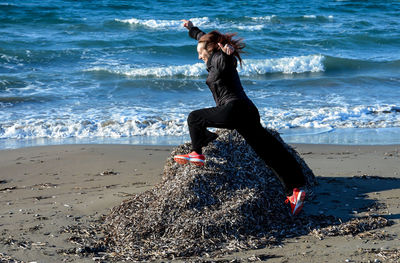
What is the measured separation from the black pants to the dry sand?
1.99ft

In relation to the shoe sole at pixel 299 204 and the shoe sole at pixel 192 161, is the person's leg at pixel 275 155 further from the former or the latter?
the shoe sole at pixel 192 161

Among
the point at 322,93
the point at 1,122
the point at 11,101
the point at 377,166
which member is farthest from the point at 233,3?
the point at 377,166

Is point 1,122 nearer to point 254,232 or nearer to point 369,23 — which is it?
point 254,232

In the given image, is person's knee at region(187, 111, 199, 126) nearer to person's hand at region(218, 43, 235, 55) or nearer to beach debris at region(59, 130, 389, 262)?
beach debris at region(59, 130, 389, 262)

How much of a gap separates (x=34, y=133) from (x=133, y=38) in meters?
14.2

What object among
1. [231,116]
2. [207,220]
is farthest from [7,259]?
[231,116]

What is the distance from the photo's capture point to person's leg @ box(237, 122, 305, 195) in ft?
18.0

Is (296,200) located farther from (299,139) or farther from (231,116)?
(299,139)

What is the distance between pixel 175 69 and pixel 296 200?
14.7 m

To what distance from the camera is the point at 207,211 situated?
5.43m

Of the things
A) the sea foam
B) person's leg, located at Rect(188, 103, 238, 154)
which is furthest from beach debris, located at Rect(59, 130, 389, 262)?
the sea foam

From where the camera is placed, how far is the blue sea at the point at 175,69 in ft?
39.4

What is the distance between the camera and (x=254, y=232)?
5273 millimetres

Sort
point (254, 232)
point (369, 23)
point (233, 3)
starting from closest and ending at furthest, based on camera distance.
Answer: point (254, 232) → point (369, 23) → point (233, 3)
